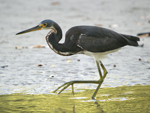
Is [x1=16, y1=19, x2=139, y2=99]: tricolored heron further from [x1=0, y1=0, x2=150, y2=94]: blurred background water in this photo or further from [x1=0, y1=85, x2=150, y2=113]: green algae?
[x1=0, y1=0, x2=150, y2=94]: blurred background water

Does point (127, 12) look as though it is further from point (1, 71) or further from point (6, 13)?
point (1, 71)

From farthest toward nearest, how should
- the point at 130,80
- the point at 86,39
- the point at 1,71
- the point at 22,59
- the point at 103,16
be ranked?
1. the point at 103,16
2. the point at 22,59
3. the point at 1,71
4. the point at 130,80
5. the point at 86,39

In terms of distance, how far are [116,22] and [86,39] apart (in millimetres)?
6635

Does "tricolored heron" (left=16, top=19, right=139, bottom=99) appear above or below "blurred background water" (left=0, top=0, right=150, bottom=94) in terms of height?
above

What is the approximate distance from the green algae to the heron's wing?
701 millimetres

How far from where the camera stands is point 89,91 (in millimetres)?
5617

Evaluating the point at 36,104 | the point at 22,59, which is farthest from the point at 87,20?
the point at 36,104

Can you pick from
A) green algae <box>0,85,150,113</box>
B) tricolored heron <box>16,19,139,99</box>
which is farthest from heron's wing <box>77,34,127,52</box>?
green algae <box>0,85,150,113</box>

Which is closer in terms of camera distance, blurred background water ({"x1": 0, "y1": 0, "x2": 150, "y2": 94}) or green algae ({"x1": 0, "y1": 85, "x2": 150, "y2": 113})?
green algae ({"x1": 0, "y1": 85, "x2": 150, "y2": 113})

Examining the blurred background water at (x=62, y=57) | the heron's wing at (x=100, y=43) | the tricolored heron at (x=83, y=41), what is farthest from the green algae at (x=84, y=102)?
the heron's wing at (x=100, y=43)

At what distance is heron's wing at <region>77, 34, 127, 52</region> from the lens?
5.30 metres

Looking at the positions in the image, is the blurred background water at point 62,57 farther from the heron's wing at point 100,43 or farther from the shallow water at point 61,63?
the heron's wing at point 100,43

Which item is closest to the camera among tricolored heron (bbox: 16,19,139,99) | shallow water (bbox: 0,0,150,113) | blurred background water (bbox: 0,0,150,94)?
shallow water (bbox: 0,0,150,113)

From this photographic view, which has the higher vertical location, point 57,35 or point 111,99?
point 57,35
